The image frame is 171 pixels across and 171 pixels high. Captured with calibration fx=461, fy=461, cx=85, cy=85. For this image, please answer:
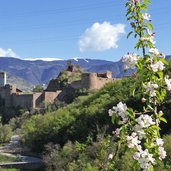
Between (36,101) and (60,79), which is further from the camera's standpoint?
(60,79)

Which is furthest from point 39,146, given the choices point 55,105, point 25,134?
point 55,105

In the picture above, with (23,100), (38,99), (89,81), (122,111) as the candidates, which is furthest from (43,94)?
(122,111)

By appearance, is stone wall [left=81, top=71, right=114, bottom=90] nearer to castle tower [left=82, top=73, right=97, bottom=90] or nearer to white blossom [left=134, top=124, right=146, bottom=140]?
castle tower [left=82, top=73, right=97, bottom=90]

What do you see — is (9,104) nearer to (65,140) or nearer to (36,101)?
(36,101)

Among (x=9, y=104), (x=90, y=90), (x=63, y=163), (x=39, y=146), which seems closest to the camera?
(x=63, y=163)

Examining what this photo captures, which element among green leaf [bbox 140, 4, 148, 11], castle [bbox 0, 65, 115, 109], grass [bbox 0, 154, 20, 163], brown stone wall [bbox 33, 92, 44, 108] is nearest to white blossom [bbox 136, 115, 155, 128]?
green leaf [bbox 140, 4, 148, 11]

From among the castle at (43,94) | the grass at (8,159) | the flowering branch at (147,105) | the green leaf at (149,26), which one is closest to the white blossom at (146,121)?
the flowering branch at (147,105)

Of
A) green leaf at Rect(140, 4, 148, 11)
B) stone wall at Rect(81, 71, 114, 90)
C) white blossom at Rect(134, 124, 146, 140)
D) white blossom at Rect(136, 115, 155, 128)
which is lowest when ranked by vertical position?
white blossom at Rect(134, 124, 146, 140)

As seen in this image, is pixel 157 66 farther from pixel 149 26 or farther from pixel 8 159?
pixel 8 159

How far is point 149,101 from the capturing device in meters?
4.71

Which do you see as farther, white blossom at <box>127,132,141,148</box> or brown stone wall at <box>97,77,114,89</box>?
brown stone wall at <box>97,77,114,89</box>

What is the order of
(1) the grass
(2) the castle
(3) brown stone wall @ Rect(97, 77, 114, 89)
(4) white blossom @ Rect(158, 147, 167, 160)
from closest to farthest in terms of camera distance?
(4) white blossom @ Rect(158, 147, 167, 160) < (1) the grass < (2) the castle < (3) brown stone wall @ Rect(97, 77, 114, 89)

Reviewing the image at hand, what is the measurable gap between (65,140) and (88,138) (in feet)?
18.8

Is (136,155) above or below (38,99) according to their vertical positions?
below
